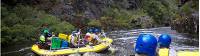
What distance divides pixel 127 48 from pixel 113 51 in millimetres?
1570

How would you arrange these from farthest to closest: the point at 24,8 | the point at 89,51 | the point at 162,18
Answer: the point at 162,18
the point at 24,8
the point at 89,51

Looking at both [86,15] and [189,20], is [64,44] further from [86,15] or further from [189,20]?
[86,15]

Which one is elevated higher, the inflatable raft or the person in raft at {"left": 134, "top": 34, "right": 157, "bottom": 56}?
the person in raft at {"left": 134, "top": 34, "right": 157, "bottom": 56}

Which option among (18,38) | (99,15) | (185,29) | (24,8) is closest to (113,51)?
(18,38)

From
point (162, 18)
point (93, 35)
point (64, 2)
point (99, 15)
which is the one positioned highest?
point (93, 35)

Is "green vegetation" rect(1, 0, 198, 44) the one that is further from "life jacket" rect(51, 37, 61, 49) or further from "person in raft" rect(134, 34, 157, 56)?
"person in raft" rect(134, 34, 157, 56)

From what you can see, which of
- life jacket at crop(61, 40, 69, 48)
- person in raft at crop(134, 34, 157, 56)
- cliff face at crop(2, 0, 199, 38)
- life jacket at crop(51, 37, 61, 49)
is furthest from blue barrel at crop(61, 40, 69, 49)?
cliff face at crop(2, 0, 199, 38)

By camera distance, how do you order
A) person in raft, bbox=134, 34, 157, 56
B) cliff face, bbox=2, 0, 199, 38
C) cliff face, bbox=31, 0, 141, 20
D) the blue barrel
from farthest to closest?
1. cliff face, bbox=31, 0, 141, 20
2. cliff face, bbox=2, 0, 199, 38
3. the blue barrel
4. person in raft, bbox=134, 34, 157, 56

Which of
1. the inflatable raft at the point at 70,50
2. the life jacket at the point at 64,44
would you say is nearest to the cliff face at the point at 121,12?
the inflatable raft at the point at 70,50

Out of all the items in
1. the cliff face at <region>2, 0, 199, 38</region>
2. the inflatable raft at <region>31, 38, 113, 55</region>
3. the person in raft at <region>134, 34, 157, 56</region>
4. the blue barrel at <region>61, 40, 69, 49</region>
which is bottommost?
the cliff face at <region>2, 0, 199, 38</region>

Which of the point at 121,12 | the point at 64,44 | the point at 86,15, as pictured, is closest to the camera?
the point at 64,44

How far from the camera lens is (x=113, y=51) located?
1725 cm

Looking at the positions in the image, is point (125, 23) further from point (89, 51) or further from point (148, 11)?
point (89, 51)

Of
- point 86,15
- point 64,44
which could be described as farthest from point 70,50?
point 86,15
